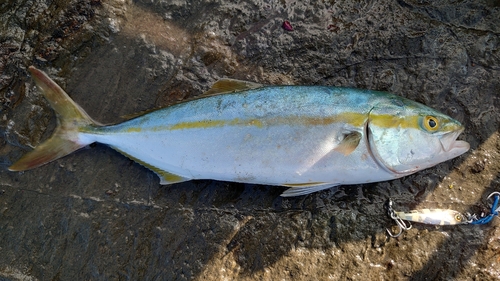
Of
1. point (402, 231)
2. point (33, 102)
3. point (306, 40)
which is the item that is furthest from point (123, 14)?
point (402, 231)

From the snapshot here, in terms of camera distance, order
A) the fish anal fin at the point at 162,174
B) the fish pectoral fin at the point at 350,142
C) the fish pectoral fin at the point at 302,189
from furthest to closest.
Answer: the fish anal fin at the point at 162,174
the fish pectoral fin at the point at 302,189
the fish pectoral fin at the point at 350,142

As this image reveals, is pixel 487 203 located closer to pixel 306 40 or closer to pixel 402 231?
pixel 402 231

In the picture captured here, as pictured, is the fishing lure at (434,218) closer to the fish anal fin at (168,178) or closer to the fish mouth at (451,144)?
the fish mouth at (451,144)

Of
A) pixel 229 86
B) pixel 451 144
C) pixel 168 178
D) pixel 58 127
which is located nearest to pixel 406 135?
pixel 451 144

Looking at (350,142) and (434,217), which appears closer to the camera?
(350,142)

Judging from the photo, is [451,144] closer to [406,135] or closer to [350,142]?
[406,135]

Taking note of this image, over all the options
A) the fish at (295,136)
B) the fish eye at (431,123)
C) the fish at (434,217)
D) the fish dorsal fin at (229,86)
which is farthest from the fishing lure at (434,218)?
the fish dorsal fin at (229,86)
